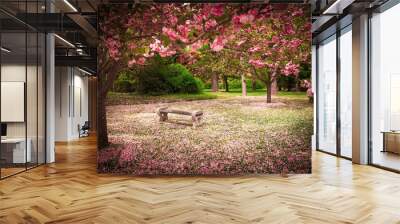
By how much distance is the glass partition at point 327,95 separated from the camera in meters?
9.52

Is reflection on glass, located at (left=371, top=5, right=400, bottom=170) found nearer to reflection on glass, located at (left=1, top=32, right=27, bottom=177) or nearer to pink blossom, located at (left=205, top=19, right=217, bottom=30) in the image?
pink blossom, located at (left=205, top=19, right=217, bottom=30)

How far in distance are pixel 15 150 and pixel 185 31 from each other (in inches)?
131

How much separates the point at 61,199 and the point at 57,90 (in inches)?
383

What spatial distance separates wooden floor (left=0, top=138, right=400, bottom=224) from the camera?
400 cm

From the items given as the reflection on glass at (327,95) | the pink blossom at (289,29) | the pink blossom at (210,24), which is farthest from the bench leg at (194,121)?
the reflection on glass at (327,95)

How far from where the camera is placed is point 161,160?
21.5 feet

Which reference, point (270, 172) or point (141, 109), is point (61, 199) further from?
point (270, 172)

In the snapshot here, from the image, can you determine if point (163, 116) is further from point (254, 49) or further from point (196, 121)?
point (254, 49)

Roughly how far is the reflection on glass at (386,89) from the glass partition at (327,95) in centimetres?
188

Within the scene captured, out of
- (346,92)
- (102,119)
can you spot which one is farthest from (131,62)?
(346,92)

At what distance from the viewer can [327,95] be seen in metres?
9.99

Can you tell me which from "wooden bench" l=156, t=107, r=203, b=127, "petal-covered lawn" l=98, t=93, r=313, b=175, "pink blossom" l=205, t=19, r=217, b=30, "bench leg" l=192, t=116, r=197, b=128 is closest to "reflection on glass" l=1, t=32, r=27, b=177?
"petal-covered lawn" l=98, t=93, r=313, b=175

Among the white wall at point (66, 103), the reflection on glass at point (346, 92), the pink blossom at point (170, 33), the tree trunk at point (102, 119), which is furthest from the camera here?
the white wall at point (66, 103)

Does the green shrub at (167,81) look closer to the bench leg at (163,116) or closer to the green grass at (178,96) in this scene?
the green grass at (178,96)
